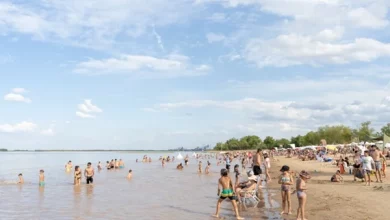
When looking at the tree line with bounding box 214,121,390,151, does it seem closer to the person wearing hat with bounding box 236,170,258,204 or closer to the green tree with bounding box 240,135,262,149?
the green tree with bounding box 240,135,262,149

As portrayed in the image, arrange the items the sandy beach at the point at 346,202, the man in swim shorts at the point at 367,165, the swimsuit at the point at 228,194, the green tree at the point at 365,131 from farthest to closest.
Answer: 1. the green tree at the point at 365,131
2. the man in swim shorts at the point at 367,165
3. the sandy beach at the point at 346,202
4. the swimsuit at the point at 228,194

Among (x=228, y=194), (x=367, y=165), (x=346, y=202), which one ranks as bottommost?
(x=346, y=202)

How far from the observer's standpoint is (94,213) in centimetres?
1220

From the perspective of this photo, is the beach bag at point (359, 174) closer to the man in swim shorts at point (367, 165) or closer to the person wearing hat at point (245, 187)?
the man in swim shorts at point (367, 165)

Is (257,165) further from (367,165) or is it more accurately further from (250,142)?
(250,142)

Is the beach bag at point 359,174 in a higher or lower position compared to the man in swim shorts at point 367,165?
lower

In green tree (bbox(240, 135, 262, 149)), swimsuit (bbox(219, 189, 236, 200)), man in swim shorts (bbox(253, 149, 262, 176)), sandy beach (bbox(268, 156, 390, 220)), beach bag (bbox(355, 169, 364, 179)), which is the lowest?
sandy beach (bbox(268, 156, 390, 220))

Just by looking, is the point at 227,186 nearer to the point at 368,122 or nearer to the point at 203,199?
the point at 203,199

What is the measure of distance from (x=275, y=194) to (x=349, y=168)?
891 cm

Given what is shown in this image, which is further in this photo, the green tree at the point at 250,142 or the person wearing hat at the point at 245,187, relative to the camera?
the green tree at the point at 250,142

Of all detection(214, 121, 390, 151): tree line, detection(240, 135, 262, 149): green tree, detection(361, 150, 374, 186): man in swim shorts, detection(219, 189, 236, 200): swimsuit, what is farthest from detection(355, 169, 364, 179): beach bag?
detection(240, 135, 262, 149): green tree

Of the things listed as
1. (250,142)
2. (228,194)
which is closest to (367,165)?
(228,194)

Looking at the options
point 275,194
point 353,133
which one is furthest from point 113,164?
point 353,133

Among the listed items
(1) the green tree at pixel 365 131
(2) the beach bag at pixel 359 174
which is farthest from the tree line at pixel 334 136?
(2) the beach bag at pixel 359 174
